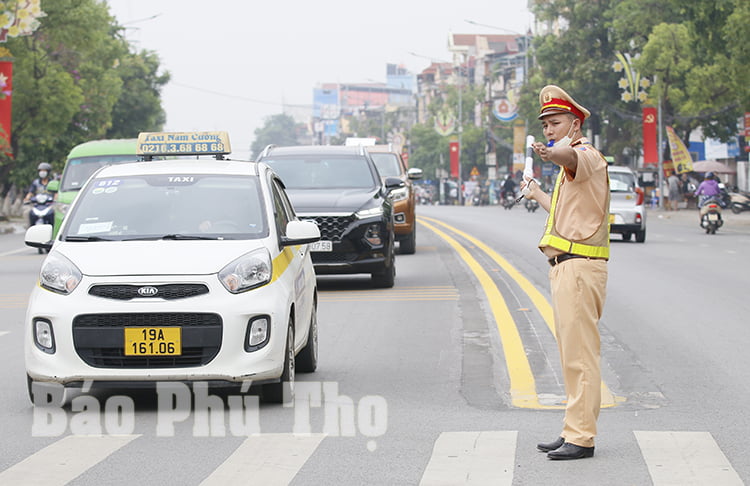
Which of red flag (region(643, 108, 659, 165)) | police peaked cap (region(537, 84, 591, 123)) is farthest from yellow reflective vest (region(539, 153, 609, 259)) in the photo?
red flag (region(643, 108, 659, 165))

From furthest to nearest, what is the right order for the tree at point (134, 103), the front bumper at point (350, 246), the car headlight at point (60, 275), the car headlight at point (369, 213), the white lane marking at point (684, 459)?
1. the tree at point (134, 103)
2. the car headlight at point (369, 213)
3. the front bumper at point (350, 246)
4. the car headlight at point (60, 275)
5. the white lane marking at point (684, 459)

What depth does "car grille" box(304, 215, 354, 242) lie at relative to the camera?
15.9 metres

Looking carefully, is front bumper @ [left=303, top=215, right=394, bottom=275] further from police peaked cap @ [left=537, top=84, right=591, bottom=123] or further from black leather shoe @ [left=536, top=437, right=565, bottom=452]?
police peaked cap @ [left=537, top=84, right=591, bottom=123]

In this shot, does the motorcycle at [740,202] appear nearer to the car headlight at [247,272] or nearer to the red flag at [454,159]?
the car headlight at [247,272]

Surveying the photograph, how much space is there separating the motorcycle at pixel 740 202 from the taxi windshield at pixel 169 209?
Result: 41024mm

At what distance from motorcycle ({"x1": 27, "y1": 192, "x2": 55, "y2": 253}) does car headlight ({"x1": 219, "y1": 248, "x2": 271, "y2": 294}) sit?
822 inches

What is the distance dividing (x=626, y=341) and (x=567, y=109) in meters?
5.32

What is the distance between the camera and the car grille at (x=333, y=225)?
15938 mm

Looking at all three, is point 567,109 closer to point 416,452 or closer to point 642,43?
point 416,452

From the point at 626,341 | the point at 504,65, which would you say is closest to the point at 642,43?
the point at 626,341

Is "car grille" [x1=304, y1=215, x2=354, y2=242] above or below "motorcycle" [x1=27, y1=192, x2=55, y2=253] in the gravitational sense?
above

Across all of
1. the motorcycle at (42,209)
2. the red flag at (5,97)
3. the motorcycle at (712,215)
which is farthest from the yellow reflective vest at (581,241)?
the red flag at (5,97)

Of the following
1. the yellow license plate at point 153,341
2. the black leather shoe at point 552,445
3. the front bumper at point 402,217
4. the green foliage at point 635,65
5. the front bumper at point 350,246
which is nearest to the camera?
the black leather shoe at point 552,445

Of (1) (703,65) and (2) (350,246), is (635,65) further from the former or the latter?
(2) (350,246)
